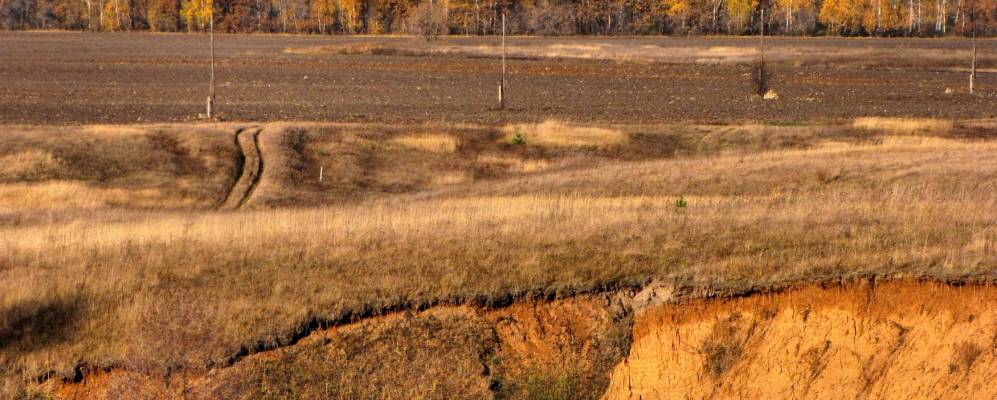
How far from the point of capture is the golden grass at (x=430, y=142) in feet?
132

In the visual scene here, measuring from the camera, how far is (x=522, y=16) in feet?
503

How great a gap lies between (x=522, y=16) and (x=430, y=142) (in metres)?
115

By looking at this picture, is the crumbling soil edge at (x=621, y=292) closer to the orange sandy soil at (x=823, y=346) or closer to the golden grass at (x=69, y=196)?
the orange sandy soil at (x=823, y=346)

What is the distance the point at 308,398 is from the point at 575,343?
3200 mm

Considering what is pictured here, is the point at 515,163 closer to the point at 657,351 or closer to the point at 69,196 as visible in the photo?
the point at 69,196

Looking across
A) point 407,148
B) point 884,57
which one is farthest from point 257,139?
point 884,57

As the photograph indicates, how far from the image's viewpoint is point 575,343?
47.2 ft

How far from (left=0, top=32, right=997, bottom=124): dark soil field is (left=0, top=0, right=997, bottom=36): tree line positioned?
23.4 metres

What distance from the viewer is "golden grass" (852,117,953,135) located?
4241 centimetres

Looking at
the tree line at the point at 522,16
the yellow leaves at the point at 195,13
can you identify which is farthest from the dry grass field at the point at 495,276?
the yellow leaves at the point at 195,13

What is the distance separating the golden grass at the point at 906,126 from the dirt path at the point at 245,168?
21607 millimetres

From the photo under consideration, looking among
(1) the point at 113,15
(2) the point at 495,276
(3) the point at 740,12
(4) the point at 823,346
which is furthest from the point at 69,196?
(1) the point at 113,15

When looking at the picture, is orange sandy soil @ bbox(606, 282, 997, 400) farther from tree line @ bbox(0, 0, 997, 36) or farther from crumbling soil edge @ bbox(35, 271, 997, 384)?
tree line @ bbox(0, 0, 997, 36)

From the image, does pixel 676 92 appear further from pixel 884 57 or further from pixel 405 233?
pixel 405 233
